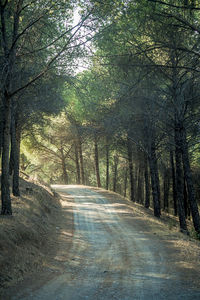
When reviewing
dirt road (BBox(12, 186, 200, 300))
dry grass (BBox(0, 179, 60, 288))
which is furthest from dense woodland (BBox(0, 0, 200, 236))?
dirt road (BBox(12, 186, 200, 300))

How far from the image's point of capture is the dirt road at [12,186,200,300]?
6328 mm

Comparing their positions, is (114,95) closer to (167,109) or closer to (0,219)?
→ (167,109)

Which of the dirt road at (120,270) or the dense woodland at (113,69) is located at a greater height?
the dense woodland at (113,69)

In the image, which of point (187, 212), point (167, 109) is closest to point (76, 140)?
point (187, 212)

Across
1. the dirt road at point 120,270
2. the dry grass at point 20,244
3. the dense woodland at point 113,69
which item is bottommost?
the dirt road at point 120,270

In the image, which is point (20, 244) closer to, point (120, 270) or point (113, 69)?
point (120, 270)

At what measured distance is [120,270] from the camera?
8.08 m

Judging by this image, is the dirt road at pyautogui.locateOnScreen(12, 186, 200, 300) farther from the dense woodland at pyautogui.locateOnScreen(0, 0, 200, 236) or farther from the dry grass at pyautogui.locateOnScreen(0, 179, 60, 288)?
the dense woodland at pyautogui.locateOnScreen(0, 0, 200, 236)

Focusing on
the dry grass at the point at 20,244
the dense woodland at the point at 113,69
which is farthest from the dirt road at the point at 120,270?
the dense woodland at the point at 113,69

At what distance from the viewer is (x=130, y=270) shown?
802cm

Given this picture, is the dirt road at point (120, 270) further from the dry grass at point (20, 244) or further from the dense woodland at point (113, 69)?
the dense woodland at point (113, 69)

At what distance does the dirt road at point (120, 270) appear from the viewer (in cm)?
633

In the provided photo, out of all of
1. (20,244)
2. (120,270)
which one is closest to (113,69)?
(20,244)

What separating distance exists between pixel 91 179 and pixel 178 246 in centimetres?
5193
